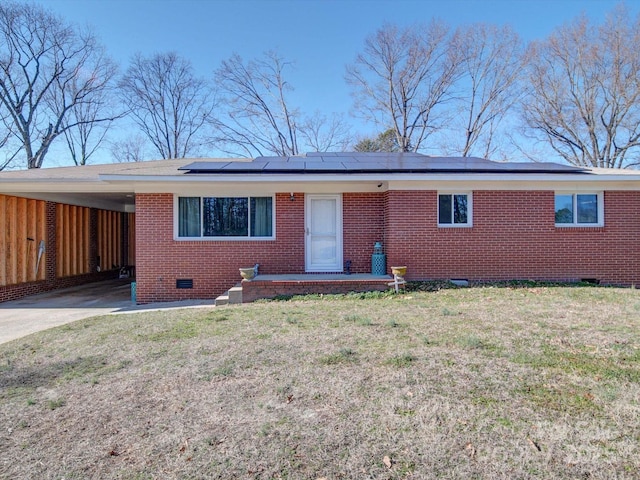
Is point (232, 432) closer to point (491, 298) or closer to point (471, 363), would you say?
point (471, 363)

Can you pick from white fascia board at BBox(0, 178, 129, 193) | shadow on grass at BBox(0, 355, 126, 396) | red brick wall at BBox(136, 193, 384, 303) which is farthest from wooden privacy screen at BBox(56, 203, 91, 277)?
shadow on grass at BBox(0, 355, 126, 396)

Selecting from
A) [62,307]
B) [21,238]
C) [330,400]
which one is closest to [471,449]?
[330,400]

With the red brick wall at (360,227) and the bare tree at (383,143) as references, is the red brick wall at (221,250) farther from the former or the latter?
the bare tree at (383,143)

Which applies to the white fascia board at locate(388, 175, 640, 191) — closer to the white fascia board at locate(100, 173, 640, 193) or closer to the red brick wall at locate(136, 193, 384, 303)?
the white fascia board at locate(100, 173, 640, 193)

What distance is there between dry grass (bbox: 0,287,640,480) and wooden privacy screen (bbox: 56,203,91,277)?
746 centimetres

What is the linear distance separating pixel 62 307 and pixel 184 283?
9.03 ft

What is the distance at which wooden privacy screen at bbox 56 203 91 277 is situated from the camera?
11.8m

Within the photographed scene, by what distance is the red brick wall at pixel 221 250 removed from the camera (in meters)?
9.23

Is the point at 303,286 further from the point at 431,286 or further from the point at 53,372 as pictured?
the point at 53,372

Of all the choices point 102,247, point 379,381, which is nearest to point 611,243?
point 379,381

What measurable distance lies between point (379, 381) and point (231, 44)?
26.3 m

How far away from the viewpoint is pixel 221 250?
9.45 m

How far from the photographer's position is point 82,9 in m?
18.2

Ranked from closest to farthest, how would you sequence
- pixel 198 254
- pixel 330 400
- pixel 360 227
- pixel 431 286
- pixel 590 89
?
pixel 330 400, pixel 431 286, pixel 198 254, pixel 360 227, pixel 590 89
